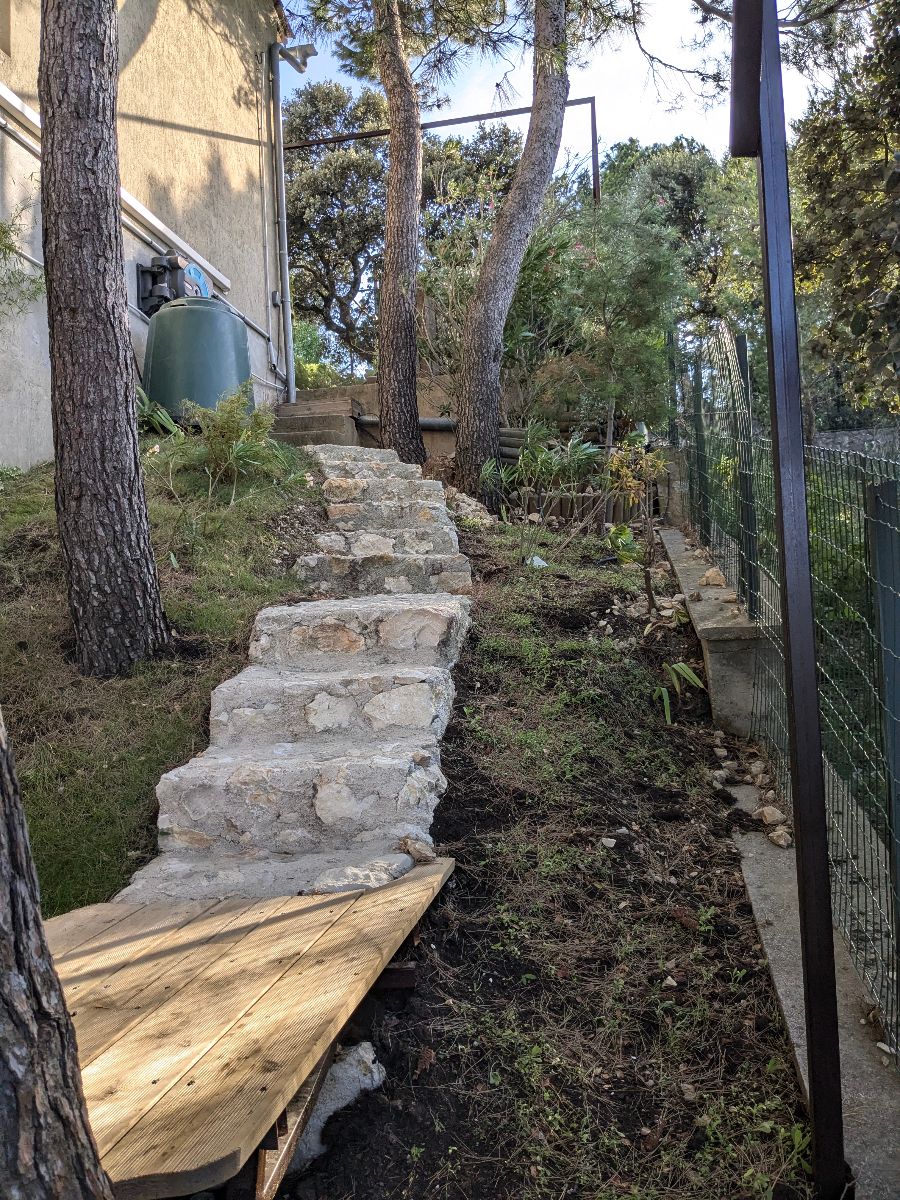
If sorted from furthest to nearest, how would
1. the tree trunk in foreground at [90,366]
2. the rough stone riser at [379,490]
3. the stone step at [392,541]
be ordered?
1. the rough stone riser at [379,490]
2. the stone step at [392,541]
3. the tree trunk in foreground at [90,366]

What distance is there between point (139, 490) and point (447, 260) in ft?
18.4

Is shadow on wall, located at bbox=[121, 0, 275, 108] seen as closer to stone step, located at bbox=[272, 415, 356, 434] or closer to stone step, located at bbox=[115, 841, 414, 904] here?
stone step, located at bbox=[272, 415, 356, 434]

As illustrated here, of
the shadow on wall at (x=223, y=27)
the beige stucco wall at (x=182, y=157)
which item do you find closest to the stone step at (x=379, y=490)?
the beige stucco wall at (x=182, y=157)

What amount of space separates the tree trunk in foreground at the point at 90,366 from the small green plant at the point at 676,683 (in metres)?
2.00

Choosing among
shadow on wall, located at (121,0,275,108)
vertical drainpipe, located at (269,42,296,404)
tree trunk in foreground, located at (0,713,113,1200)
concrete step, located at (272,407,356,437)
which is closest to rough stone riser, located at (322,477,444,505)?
concrete step, located at (272,407,356,437)

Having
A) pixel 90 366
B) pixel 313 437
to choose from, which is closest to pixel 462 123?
pixel 313 437

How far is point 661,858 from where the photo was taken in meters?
2.82

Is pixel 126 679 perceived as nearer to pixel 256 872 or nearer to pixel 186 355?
pixel 256 872

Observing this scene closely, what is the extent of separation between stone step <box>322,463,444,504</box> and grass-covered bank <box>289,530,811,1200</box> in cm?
223

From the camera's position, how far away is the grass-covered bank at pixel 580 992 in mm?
1830

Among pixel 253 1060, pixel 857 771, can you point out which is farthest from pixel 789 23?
pixel 253 1060

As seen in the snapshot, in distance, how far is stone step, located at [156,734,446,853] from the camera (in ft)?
9.50

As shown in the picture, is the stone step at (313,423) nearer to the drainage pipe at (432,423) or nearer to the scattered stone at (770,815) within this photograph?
the drainage pipe at (432,423)

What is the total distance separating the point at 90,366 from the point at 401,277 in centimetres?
420
